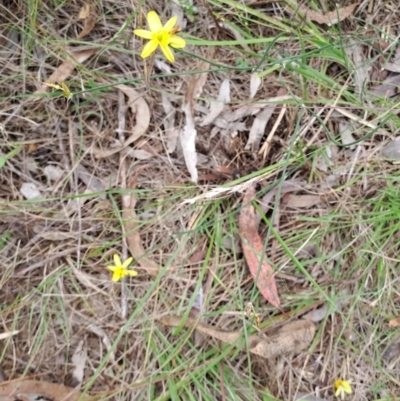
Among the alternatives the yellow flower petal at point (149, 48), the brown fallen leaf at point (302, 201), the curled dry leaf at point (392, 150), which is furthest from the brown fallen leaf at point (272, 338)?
the yellow flower petal at point (149, 48)

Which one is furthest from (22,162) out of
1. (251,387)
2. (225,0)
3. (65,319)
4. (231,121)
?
(251,387)

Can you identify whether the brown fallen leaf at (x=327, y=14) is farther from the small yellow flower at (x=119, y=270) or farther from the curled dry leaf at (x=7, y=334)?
the curled dry leaf at (x=7, y=334)

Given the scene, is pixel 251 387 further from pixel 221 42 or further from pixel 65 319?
pixel 221 42

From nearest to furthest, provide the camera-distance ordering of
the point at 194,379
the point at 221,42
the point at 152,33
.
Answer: the point at 152,33, the point at 221,42, the point at 194,379

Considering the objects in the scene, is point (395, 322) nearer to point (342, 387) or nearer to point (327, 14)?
point (342, 387)

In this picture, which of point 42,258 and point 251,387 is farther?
point 42,258

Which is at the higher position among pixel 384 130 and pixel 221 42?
pixel 221 42
